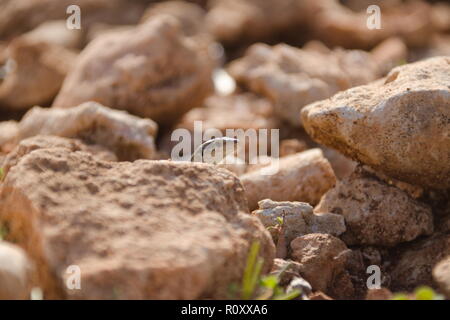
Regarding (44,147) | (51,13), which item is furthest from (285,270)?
(51,13)

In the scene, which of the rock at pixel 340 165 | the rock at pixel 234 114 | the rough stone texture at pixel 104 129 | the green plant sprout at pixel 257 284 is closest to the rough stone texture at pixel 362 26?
the rock at pixel 234 114

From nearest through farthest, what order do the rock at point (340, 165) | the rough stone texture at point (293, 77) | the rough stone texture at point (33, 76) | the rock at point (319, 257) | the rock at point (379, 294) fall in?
the rock at point (379, 294) → the rock at point (319, 257) → the rock at point (340, 165) → the rough stone texture at point (293, 77) → the rough stone texture at point (33, 76)

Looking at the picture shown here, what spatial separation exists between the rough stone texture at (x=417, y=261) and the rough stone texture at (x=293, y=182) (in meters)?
0.72

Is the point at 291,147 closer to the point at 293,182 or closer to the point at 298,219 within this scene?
the point at 293,182

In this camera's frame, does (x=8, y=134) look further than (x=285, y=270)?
Yes

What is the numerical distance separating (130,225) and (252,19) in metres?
6.35

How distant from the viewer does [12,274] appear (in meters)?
2.06

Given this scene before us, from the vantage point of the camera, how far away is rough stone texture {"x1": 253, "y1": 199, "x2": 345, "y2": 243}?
9.78 ft

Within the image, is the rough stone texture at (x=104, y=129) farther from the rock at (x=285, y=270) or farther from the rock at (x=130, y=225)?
the rock at (x=285, y=270)

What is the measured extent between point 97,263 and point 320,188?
5.85ft

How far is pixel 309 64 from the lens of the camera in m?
5.42

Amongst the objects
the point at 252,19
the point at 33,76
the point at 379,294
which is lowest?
the point at 379,294

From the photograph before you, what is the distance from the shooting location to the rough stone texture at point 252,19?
26.8 feet
